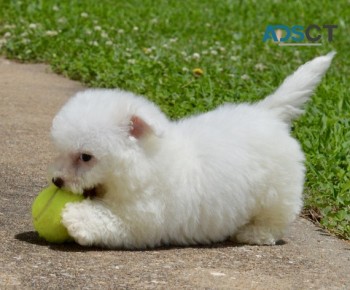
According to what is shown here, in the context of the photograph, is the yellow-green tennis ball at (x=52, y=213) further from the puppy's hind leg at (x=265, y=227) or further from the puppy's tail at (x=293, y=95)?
the puppy's tail at (x=293, y=95)

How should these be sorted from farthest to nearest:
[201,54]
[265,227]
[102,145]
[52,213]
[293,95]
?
1. [201,54]
2. [293,95]
3. [265,227]
4. [52,213]
5. [102,145]

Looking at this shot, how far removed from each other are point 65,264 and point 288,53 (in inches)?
290

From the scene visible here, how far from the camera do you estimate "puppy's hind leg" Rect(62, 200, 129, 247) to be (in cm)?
473

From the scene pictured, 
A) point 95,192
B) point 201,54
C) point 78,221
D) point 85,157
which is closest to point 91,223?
point 78,221

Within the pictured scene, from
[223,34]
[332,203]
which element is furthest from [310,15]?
[332,203]

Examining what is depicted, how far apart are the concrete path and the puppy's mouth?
283 millimetres

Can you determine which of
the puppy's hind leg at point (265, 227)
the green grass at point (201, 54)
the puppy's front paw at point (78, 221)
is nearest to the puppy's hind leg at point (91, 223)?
the puppy's front paw at point (78, 221)

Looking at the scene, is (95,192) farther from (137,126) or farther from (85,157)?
(137,126)

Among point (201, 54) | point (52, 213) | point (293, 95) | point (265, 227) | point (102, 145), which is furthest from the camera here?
point (201, 54)

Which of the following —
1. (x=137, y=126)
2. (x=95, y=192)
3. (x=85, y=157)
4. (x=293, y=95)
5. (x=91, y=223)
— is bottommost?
(x=91, y=223)

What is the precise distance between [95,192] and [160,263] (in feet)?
1.64

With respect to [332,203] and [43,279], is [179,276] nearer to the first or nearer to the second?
[43,279]

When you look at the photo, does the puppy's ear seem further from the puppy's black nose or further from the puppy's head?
the puppy's black nose

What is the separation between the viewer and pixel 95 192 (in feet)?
15.9
